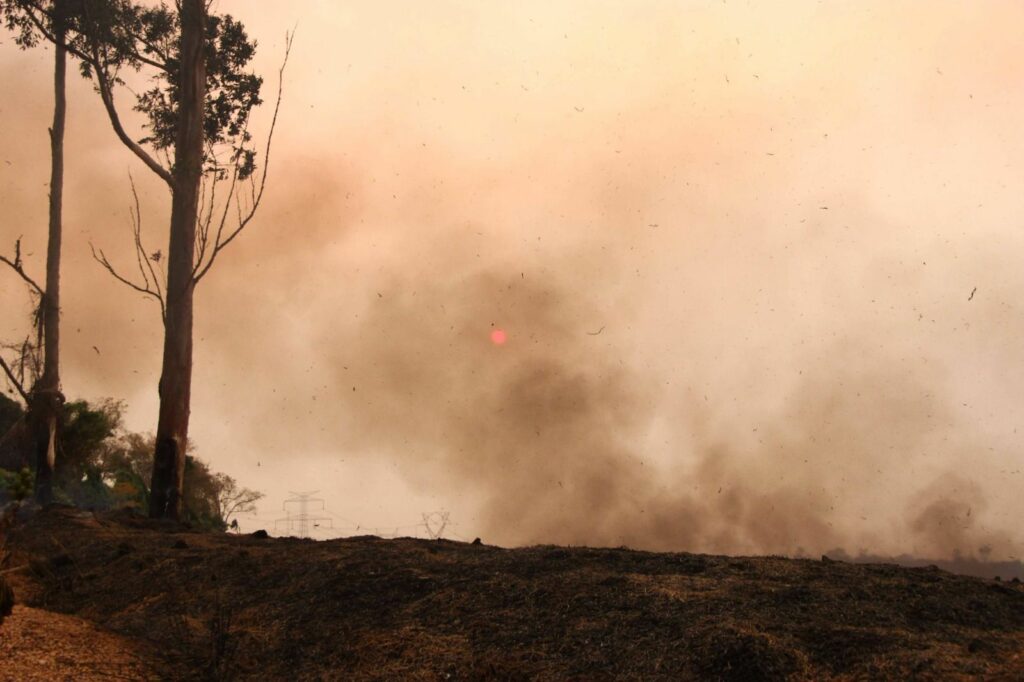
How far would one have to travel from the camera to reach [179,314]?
649 inches

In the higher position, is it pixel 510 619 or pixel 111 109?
pixel 111 109

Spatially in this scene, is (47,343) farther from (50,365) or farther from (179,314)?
(179,314)

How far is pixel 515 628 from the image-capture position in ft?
23.4

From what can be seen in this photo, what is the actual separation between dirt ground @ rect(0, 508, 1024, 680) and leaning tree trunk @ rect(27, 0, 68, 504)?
42.3 ft

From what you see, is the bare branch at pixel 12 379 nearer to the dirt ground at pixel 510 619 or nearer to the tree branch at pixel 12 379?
the tree branch at pixel 12 379

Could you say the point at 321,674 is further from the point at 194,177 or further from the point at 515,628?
the point at 194,177

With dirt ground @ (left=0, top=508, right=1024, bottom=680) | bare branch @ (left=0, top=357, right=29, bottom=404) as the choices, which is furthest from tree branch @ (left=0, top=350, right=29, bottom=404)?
dirt ground @ (left=0, top=508, right=1024, bottom=680)

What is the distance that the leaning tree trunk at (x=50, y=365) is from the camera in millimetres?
21641

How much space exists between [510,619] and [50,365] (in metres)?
18.0

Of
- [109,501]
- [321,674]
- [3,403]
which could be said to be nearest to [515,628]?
[321,674]

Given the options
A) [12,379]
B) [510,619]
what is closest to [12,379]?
[12,379]

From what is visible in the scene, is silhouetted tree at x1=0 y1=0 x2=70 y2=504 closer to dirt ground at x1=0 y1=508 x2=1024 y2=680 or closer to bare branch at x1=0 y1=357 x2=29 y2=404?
bare branch at x1=0 y1=357 x2=29 y2=404

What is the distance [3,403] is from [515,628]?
28899 mm

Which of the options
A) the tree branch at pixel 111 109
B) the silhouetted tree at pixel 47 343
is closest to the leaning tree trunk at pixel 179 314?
the tree branch at pixel 111 109
